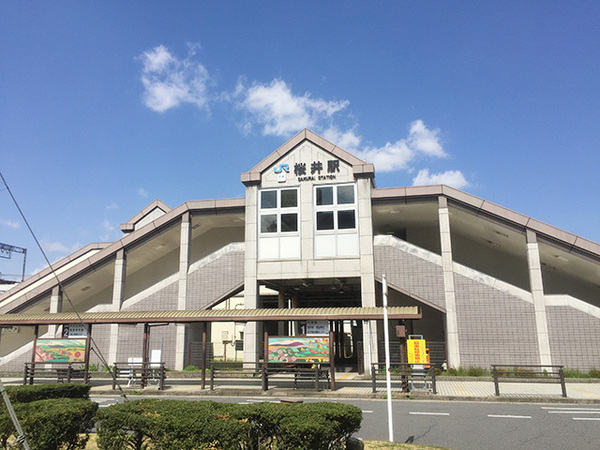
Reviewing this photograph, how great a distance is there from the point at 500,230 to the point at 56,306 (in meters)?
25.4

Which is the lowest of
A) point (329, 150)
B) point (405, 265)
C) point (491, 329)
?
point (491, 329)

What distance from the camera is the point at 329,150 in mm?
27406

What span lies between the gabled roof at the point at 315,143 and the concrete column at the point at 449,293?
4.44 m

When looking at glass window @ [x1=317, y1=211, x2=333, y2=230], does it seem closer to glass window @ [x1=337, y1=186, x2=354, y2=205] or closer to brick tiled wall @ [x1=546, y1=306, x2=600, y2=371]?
glass window @ [x1=337, y1=186, x2=354, y2=205]

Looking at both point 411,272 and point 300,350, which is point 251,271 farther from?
point 411,272

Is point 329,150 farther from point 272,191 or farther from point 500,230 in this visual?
point 500,230

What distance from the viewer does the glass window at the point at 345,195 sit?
26.9 metres

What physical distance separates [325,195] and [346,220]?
188 centimetres

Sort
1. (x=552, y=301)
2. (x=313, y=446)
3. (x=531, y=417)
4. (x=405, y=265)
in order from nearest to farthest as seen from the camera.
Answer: (x=313, y=446) < (x=531, y=417) < (x=552, y=301) < (x=405, y=265)

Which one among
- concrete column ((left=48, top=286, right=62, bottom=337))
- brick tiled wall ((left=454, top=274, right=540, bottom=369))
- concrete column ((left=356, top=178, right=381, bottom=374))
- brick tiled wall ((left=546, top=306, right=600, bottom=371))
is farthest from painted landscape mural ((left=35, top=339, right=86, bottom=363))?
brick tiled wall ((left=546, top=306, right=600, bottom=371))

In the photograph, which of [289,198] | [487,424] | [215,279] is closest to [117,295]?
[215,279]

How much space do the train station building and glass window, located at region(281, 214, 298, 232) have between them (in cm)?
8

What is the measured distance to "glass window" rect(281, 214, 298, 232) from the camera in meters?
27.3

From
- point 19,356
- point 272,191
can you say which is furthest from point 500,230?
point 19,356
